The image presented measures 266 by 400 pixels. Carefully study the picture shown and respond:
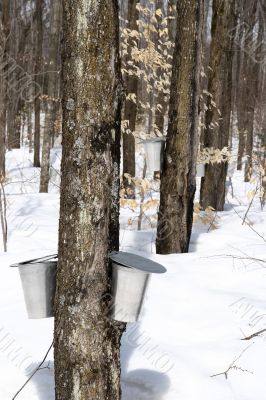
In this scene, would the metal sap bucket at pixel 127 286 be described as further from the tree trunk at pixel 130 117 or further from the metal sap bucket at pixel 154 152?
the tree trunk at pixel 130 117

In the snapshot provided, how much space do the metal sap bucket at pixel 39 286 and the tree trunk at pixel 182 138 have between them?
8.47 ft

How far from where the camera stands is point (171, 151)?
14.0 feet

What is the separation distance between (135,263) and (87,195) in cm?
30

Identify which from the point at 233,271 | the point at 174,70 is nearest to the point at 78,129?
the point at 233,271

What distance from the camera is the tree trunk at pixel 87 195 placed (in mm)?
1702

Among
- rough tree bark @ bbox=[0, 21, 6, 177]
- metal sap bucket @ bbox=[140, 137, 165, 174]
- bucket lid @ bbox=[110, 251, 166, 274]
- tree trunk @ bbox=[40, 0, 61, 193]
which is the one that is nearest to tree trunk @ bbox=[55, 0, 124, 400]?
bucket lid @ bbox=[110, 251, 166, 274]

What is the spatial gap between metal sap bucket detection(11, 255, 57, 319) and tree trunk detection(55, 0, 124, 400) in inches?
3.1

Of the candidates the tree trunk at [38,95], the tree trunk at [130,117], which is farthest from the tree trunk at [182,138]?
the tree trunk at [38,95]

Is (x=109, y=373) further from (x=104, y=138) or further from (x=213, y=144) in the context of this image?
(x=213, y=144)

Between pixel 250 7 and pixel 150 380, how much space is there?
1432cm

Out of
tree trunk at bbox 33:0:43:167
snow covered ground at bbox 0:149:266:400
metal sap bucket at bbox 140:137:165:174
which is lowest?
snow covered ground at bbox 0:149:266:400

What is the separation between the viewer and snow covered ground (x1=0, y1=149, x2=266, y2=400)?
7.45 ft

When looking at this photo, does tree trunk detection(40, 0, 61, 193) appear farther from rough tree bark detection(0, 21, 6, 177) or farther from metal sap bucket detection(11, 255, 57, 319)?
metal sap bucket detection(11, 255, 57, 319)

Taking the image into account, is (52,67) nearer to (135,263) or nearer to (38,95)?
(38,95)
